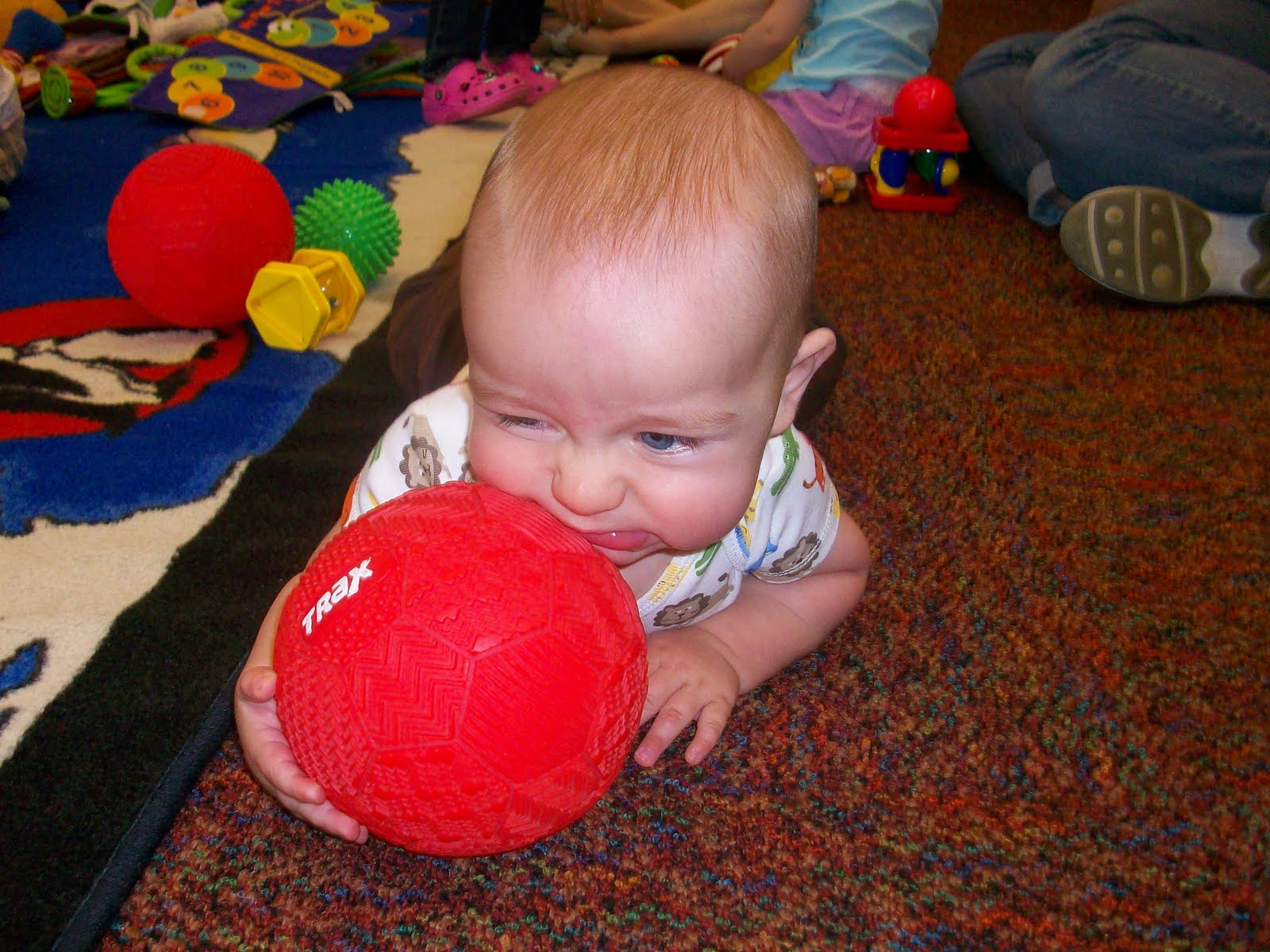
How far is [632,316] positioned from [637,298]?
12 millimetres

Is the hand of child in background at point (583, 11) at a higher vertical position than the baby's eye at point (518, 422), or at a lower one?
lower

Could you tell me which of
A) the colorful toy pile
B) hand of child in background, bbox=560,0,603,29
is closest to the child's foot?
the colorful toy pile

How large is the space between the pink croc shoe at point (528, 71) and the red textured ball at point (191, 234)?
139 cm

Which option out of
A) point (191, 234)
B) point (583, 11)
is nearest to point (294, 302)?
point (191, 234)

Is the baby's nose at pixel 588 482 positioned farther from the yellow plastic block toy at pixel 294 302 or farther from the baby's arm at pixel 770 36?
the baby's arm at pixel 770 36

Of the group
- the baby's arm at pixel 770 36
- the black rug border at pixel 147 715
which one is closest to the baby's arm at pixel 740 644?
the black rug border at pixel 147 715

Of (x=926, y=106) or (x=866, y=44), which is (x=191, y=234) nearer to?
(x=926, y=106)

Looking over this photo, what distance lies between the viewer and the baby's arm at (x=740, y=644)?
0.89 m

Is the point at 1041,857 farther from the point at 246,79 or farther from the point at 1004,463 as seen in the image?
the point at 246,79

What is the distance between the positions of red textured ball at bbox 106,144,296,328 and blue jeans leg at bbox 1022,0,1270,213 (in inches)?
57.3

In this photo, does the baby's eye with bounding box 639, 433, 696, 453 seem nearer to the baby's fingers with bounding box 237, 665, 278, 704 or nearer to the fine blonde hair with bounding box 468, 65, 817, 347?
the fine blonde hair with bounding box 468, 65, 817, 347

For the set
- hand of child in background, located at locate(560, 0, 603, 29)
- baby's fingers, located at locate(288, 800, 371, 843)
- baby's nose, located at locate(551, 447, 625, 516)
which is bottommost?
hand of child in background, located at locate(560, 0, 603, 29)

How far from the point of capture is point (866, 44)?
2.33 meters

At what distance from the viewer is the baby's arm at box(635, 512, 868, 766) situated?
0.89 m
